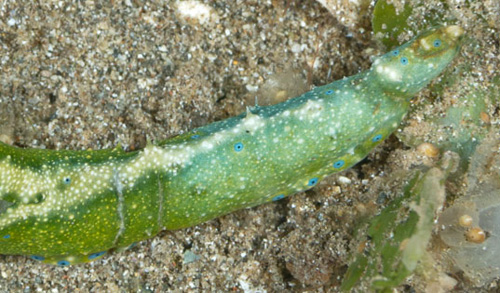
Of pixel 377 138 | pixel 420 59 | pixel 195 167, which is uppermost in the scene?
pixel 420 59

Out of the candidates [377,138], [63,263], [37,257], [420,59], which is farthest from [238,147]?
[37,257]

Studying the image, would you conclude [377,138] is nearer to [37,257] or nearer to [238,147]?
[238,147]

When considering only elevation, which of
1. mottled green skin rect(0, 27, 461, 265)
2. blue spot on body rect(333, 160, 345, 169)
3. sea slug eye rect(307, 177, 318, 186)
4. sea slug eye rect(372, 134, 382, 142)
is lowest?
sea slug eye rect(307, 177, 318, 186)

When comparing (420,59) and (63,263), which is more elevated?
(420,59)

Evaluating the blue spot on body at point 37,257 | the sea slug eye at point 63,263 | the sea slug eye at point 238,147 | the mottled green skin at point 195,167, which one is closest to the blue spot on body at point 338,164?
the mottled green skin at point 195,167

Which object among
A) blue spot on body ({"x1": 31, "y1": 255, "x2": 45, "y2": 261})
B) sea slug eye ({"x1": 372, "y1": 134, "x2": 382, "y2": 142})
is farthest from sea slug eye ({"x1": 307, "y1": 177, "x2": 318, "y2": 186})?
blue spot on body ({"x1": 31, "y1": 255, "x2": 45, "y2": 261})

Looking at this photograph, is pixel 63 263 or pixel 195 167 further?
pixel 63 263

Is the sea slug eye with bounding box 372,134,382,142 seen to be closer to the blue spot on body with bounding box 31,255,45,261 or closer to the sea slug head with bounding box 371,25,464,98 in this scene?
the sea slug head with bounding box 371,25,464,98
